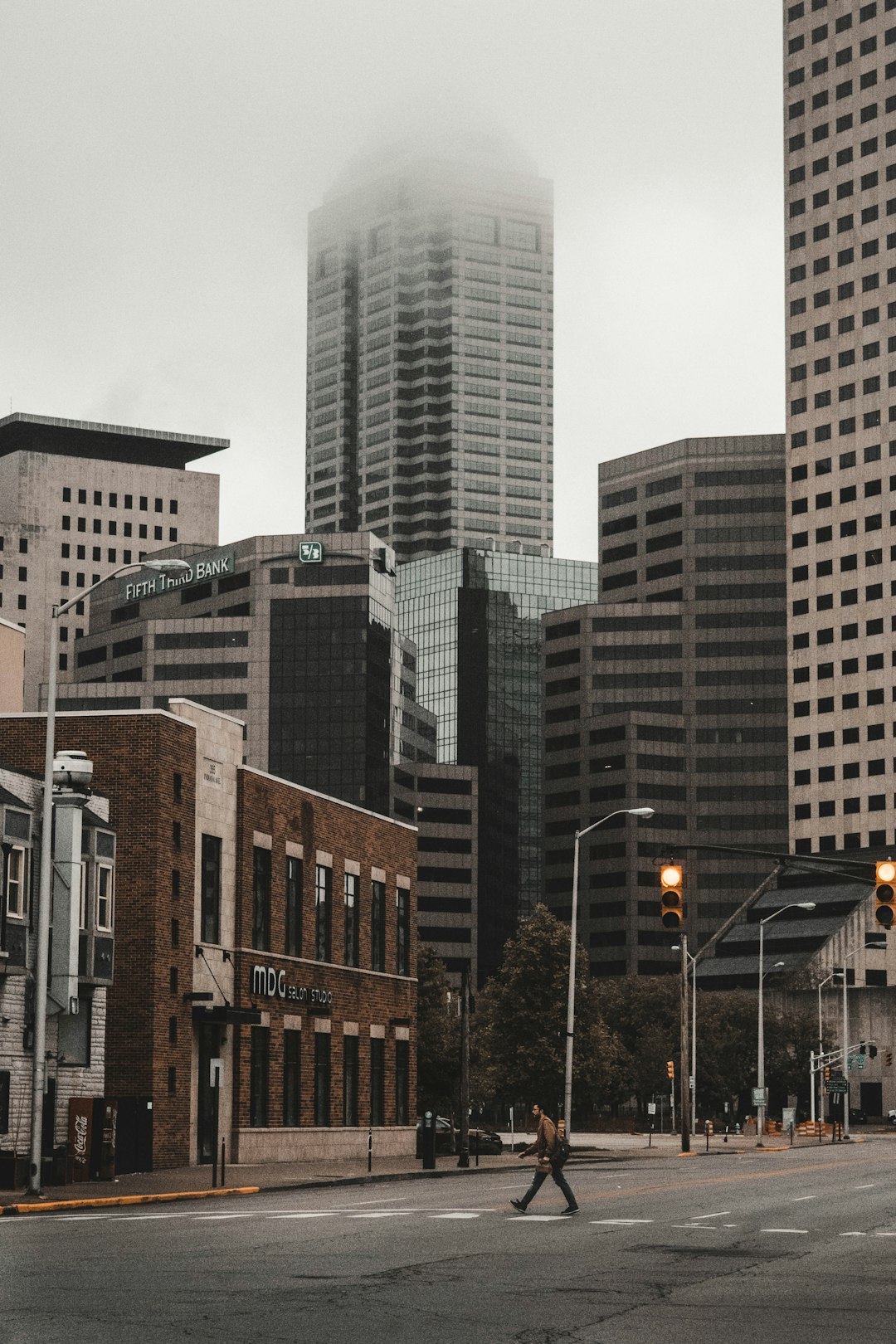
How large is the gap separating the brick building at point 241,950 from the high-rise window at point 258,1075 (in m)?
0.06

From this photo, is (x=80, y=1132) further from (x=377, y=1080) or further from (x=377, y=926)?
(x=377, y=926)

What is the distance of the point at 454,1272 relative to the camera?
22391 millimetres

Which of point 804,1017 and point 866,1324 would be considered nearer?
point 866,1324

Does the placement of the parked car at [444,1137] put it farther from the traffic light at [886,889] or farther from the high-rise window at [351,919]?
the traffic light at [886,889]

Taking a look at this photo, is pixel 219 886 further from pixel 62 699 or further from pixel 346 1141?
pixel 62 699

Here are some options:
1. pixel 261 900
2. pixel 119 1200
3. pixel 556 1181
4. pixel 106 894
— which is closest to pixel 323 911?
pixel 261 900

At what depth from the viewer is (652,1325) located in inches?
707

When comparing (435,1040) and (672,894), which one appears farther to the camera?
(435,1040)

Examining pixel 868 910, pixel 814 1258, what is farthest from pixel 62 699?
pixel 814 1258

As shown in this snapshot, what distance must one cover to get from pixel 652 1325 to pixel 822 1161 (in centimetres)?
5044

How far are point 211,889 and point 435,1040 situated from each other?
30.4 metres

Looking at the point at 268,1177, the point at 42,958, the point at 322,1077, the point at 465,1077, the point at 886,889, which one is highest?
the point at 886,889

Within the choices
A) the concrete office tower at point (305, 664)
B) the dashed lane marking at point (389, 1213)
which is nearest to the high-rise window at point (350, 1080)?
the dashed lane marking at point (389, 1213)

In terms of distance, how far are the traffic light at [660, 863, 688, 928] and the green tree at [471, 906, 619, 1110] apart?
5337 cm
